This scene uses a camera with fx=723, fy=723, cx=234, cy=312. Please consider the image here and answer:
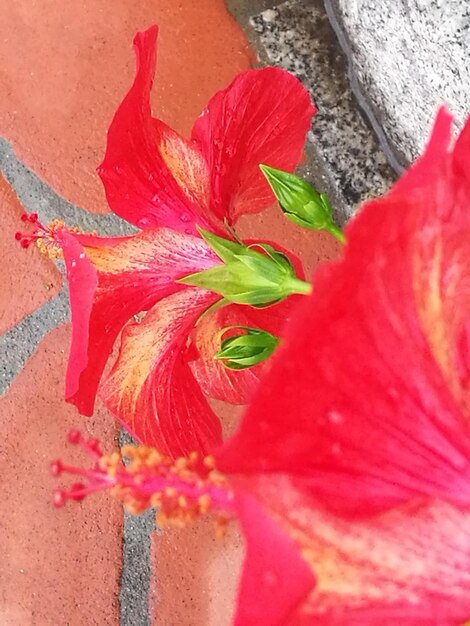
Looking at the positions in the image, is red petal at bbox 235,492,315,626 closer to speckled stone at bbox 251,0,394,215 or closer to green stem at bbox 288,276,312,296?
green stem at bbox 288,276,312,296

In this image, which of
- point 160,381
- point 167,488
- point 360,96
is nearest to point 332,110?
point 360,96

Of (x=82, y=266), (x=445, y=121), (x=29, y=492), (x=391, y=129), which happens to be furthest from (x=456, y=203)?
(x=29, y=492)

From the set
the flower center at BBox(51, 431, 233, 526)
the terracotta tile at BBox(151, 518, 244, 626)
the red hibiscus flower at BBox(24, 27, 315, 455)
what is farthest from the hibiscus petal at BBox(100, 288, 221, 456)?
the terracotta tile at BBox(151, 518, 244, 626)

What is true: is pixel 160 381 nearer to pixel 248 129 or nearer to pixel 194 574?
pixel 248 129

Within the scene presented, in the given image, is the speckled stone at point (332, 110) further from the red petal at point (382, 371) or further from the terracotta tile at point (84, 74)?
the red petal at point (382, 371)

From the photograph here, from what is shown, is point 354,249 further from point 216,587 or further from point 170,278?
point 216,587

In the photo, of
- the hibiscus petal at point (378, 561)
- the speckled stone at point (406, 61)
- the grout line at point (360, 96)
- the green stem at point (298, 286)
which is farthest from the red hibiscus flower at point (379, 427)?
the grout line at point (360, 96)
